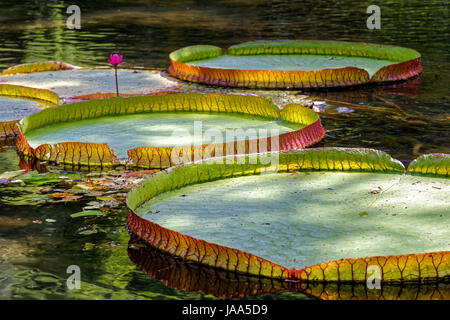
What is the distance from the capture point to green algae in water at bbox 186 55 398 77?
25.3 feet

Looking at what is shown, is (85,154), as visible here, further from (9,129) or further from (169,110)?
(169,110)

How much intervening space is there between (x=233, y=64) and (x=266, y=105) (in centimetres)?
265

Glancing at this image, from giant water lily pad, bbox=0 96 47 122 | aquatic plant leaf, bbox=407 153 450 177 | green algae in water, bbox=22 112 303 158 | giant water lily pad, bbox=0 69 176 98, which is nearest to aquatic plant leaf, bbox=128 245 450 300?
aquatic plant leaf, bbox=407 153 450 177

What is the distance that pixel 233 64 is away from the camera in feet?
26.2

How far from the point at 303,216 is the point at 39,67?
16.9ft

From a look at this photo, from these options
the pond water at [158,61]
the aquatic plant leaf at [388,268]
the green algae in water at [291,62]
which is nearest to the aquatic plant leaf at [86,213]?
the pond water at [158,61]

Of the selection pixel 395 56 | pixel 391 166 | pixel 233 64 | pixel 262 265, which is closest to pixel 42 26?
pixel 233 64

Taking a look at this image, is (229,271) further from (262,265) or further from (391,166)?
(391,166)

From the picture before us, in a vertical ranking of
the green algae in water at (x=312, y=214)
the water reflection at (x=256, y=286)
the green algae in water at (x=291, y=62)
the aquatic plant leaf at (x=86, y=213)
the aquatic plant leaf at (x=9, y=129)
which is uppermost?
the green algae in water at (x=291, y=62)

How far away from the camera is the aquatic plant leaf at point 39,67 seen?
7.66 m

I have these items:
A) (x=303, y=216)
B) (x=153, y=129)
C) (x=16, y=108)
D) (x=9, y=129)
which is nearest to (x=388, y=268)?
(x=303, y=216)

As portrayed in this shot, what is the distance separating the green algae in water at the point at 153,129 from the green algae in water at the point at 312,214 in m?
1.05

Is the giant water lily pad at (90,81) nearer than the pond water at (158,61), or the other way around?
the pond water at (158,61)

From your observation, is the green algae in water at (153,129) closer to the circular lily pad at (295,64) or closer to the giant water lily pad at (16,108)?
the giant water lily pad at (16,108)
